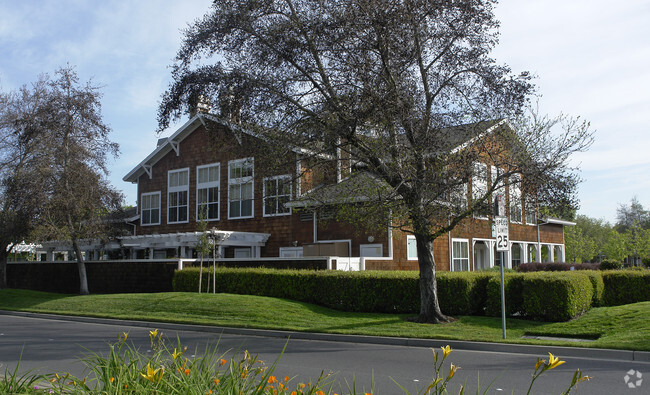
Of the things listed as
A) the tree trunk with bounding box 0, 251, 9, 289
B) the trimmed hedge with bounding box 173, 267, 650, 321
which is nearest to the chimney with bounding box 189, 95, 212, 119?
the trimmed hedge with bounding box 173, 267, 650, 321

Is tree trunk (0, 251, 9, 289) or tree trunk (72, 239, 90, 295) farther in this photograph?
tree trunk (0, 251, 9, 289)

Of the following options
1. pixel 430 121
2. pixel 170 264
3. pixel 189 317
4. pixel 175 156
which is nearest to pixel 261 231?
pixel 170 264

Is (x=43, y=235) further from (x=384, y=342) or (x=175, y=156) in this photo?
(x=384, y=342)

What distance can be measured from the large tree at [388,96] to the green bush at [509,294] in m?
1.88

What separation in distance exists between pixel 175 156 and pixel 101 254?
7.93m

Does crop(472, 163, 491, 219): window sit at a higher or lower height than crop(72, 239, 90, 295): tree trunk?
higher

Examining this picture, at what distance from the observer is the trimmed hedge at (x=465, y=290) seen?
49.2ft

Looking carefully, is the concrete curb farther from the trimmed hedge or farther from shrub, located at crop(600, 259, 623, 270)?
shrub, located at crop(600, 259, 623, 270)

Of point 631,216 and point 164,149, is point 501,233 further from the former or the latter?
point 631,216

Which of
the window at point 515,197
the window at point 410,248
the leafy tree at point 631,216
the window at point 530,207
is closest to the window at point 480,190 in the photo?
the window at point 515,197

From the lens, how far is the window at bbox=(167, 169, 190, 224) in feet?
108

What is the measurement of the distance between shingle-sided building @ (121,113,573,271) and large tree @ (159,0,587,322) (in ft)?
4.69

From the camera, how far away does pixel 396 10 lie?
1294 cm

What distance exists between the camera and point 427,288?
15.4m
